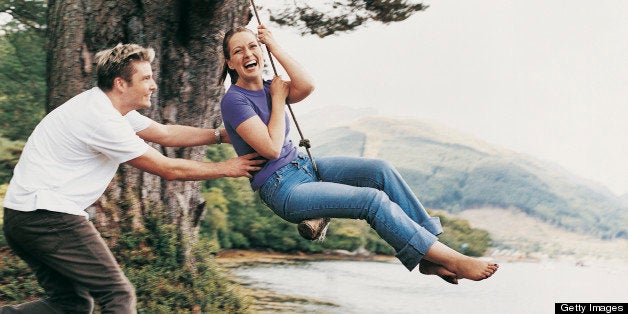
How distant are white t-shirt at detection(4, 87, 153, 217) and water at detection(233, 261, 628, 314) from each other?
315 inches

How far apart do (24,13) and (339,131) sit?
2518cm

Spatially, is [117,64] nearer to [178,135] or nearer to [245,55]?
[245,55]

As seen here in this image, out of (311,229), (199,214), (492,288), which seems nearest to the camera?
(311,229)

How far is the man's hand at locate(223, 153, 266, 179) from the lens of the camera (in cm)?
335

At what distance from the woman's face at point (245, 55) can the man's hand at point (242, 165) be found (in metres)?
0.40

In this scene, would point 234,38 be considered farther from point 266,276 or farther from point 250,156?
point 266,276

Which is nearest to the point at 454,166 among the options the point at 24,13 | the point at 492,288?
the point at 492,288

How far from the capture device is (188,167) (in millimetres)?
3316

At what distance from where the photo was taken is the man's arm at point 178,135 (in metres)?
3.91

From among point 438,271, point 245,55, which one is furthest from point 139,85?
point 438,271

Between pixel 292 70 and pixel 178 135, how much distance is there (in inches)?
34.2

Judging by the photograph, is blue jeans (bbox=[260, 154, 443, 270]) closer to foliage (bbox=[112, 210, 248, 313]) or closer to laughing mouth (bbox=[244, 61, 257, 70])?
laughing mouth (bbox=[244, 61, 257, 70])

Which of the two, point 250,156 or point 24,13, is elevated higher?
point 24,13

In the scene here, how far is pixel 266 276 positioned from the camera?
41.2ft
